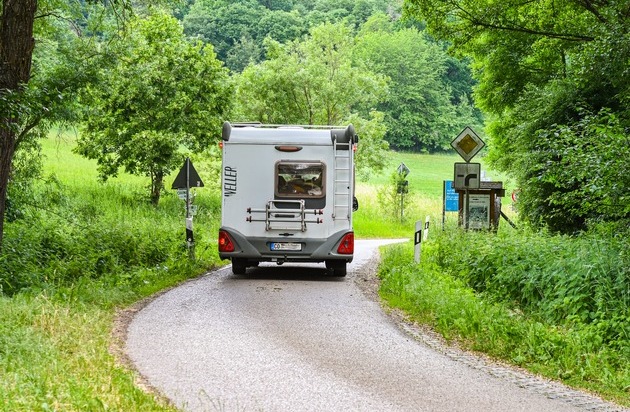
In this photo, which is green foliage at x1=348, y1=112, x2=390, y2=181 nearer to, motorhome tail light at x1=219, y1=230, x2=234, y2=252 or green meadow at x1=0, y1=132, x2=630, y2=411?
green meadow at x1=0, y1=132, x2=630, y2=411

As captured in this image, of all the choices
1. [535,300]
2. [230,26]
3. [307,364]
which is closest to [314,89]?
[535,300]

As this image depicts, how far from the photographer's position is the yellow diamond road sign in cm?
1669

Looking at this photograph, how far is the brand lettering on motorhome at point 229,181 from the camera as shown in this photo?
1692 centimetres

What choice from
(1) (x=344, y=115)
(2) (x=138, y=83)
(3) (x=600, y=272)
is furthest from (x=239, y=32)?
(3) (x=600, y=272)

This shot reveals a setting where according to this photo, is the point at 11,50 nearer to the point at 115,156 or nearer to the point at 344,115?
the point at 115,156

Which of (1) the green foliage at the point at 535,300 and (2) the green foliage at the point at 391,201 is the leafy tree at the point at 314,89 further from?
(1) the green foliage at the point at 535,300

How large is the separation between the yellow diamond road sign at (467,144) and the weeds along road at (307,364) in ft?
14.3

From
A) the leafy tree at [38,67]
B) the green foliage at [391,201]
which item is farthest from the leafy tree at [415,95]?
the leafy tree at [38,67]

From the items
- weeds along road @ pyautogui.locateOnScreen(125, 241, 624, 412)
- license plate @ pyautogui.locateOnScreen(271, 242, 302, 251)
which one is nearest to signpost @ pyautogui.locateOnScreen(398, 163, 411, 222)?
license plate @ pyautogui.locateOnScreen(271, 242, 302, 251)

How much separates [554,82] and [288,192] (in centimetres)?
888

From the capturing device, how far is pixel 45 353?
26.9 ft

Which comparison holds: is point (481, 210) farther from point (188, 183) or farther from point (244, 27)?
point (244, 27)

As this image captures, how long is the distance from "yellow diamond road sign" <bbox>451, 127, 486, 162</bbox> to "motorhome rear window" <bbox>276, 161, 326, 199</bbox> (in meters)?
2.69

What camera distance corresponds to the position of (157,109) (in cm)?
3497
